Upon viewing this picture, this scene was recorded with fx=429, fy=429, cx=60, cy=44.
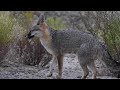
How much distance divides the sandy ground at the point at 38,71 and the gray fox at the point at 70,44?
0.72 ft

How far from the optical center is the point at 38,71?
6594 millimetres

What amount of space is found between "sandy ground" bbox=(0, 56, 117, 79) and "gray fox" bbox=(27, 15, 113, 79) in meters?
0.22

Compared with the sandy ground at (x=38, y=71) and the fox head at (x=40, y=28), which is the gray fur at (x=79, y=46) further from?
the sandy ground at (x=38, y=71)

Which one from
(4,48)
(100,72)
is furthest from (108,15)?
(4,48)

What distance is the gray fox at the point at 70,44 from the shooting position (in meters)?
5.91

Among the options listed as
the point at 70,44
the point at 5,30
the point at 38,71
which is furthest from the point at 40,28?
the point at 5,30

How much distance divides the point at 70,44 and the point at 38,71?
0.77m

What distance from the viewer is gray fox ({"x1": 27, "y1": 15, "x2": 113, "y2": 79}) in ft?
19.4

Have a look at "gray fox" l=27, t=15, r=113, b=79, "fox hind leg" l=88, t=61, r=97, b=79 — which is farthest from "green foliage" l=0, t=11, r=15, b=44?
"fox hind leg" l=88, t=61, r=97, b=79

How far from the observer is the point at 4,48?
274 inches

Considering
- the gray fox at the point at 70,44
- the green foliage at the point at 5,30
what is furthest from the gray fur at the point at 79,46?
the green foliage at the point at 5,30
